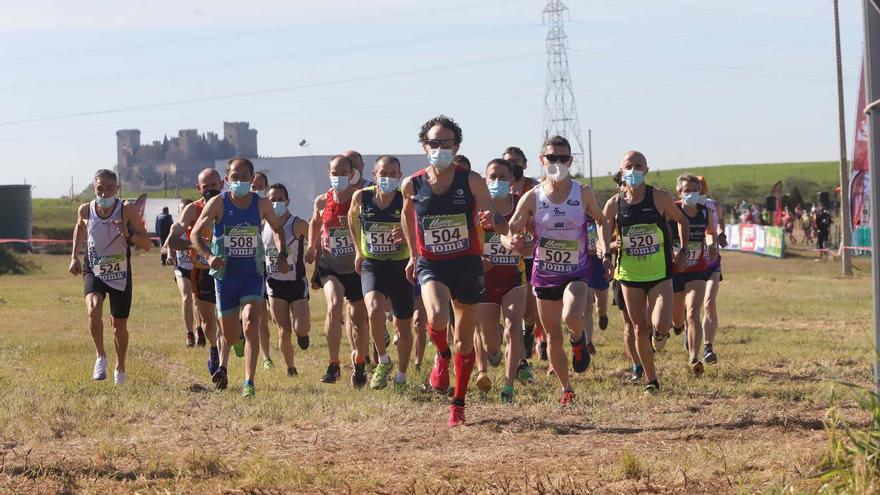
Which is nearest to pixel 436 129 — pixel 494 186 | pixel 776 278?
pixel 494 186

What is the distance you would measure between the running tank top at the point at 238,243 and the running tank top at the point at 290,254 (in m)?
1.92

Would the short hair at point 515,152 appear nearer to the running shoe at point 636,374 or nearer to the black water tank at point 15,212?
the running shoe at point 636,374

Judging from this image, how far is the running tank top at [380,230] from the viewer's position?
11.4 m

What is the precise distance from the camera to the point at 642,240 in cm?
1144

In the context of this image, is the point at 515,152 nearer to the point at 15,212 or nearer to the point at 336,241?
the point at 336,241

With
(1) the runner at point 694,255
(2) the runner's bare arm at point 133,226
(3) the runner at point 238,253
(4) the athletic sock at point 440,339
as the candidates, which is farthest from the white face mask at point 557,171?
(2) the runner's bare arm at point 133,226

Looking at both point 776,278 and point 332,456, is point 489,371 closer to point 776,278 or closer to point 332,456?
point 332,456

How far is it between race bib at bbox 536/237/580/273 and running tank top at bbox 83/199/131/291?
13.4ft

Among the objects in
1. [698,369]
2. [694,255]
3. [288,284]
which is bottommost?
[698,369]

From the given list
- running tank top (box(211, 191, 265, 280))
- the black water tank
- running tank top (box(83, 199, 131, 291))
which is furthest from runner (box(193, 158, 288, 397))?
the black water tank

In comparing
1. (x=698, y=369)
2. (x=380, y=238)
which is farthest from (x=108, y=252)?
(x=698, y=369)

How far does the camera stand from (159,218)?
19281mm

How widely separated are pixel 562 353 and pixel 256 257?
2675 millimetres

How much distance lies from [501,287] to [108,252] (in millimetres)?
3564
